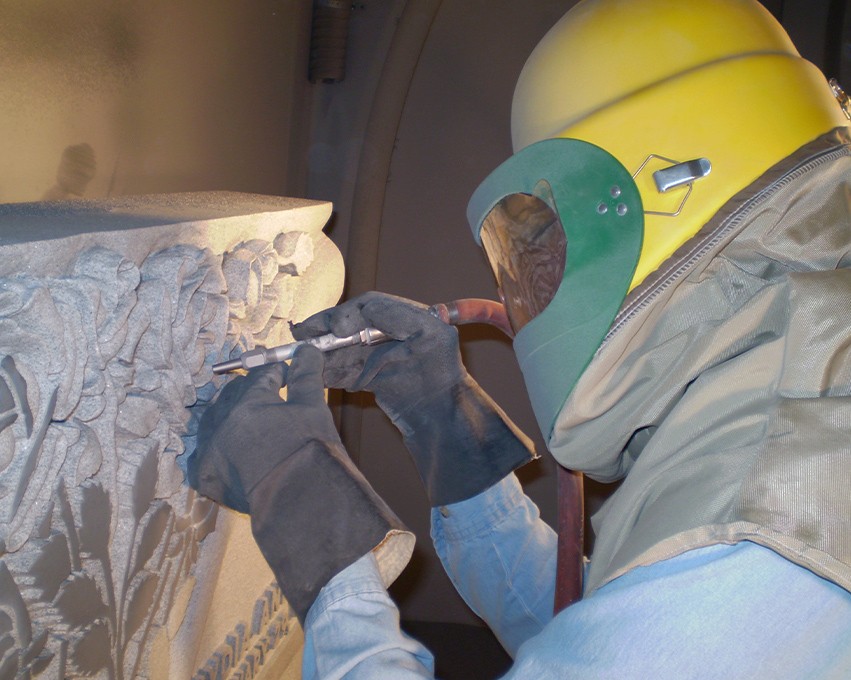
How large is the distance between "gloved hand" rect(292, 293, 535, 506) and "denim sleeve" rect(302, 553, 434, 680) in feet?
1.22

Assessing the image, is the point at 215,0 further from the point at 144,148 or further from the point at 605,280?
the point at 605,280

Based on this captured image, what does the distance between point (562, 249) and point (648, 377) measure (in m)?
0.25

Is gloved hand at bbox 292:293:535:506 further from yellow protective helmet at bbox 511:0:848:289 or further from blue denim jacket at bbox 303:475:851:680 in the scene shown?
blue denim jacket at bbox 303:475:851:680

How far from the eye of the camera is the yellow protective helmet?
103cm

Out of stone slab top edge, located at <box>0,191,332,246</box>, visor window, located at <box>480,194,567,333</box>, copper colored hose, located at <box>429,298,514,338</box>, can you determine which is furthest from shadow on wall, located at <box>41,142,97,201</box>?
visor window, located at <box>480,194,567,333</box>

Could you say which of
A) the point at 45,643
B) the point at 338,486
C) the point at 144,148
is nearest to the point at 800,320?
the point at 338,486

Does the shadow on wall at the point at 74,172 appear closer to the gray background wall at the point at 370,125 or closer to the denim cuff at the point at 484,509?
the gray background wall at the point at 370,125

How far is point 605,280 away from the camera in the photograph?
104cm

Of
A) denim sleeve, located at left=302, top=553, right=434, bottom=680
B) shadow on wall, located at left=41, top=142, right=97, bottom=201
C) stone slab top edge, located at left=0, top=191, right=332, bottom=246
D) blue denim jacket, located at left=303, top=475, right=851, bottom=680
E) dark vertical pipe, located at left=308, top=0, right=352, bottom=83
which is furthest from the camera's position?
dark vertical pipe, located at left=308, top=0, right=352, bottom=83

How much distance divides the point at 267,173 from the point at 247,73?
15.5 inches

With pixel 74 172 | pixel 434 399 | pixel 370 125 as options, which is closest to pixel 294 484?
pixel 434 399

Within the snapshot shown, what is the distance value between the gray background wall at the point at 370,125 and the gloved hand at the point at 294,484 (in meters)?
1.06

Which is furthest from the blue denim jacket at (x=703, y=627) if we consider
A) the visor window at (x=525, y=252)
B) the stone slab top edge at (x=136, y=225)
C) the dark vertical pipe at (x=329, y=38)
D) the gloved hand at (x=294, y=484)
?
the dark vertical pipe at (x=329, y=38)

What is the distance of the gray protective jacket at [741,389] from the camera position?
752 mm
